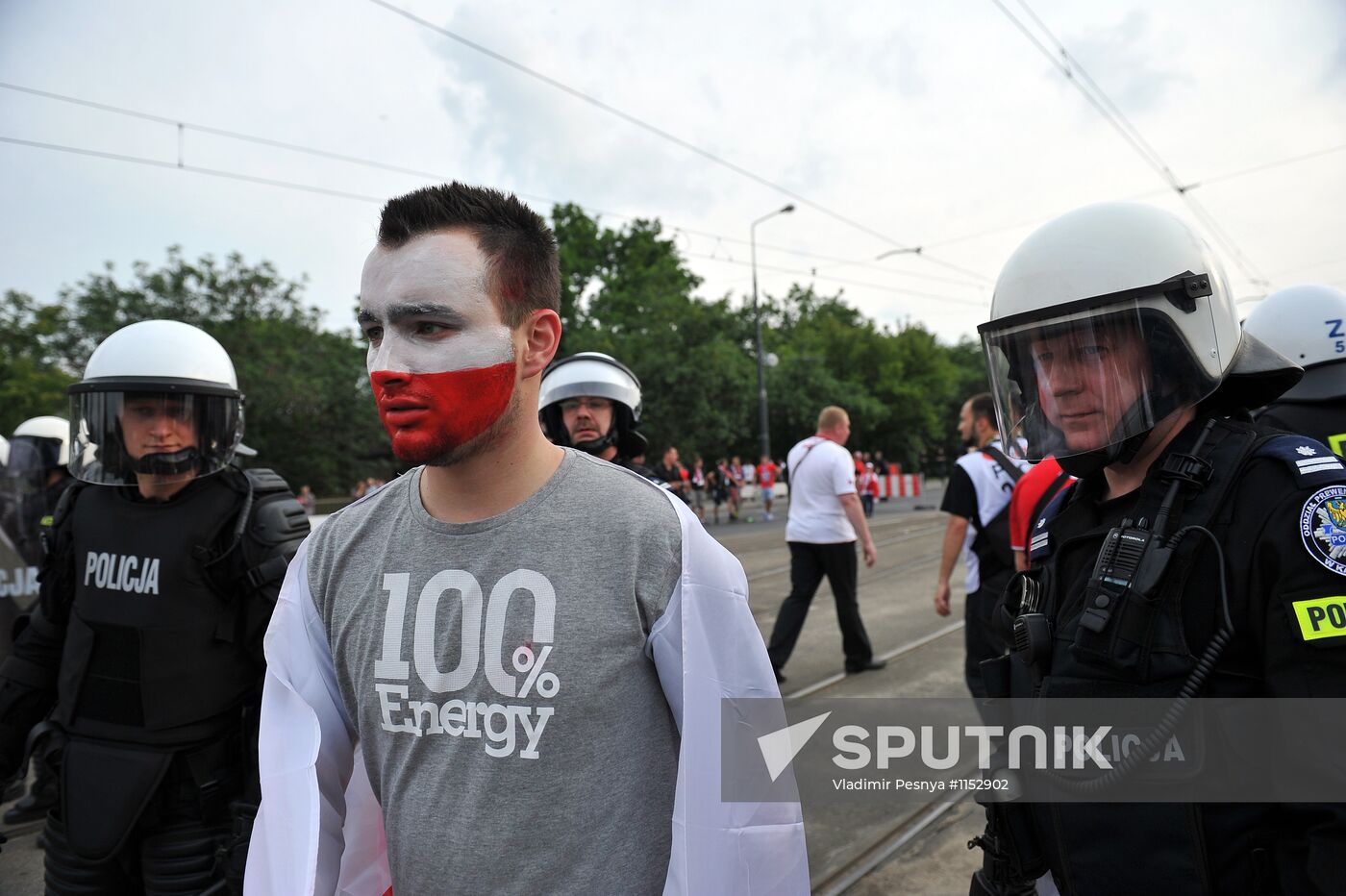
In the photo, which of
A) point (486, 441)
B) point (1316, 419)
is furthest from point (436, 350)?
point (1316, 419)

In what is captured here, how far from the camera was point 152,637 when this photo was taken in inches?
88.4

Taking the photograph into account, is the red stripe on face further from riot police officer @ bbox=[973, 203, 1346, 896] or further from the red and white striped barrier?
the red and white striped barrier

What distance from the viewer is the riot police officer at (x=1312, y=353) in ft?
8.28

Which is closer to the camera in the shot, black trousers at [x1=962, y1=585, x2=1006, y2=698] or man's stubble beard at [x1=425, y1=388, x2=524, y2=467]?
man's stubble beard at [x1=425, y1=388, x2=524, y2=467]

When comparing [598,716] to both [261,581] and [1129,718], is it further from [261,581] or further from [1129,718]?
[261,581]

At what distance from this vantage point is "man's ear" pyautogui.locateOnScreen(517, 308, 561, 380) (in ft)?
5.00

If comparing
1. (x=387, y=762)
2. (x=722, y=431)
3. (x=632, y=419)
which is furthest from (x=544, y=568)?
(x=722, y=431)

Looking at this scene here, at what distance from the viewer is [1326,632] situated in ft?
3.64

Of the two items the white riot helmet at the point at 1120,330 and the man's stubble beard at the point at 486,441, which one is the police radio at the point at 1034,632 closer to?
the white riot helmet at the point at 1120,330

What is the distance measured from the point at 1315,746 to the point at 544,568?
3.76 ft

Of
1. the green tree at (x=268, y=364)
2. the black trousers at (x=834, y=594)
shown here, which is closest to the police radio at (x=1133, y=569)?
the black trousers at (x=834, y=594)

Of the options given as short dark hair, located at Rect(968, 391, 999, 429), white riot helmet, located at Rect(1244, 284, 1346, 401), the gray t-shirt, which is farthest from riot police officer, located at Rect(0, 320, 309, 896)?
short dark hair, located at Rect(968, 391, 999, 429)

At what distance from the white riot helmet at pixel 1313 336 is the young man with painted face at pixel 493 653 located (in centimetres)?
232

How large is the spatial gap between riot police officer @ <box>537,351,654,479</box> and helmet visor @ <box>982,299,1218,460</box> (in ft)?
7.73
